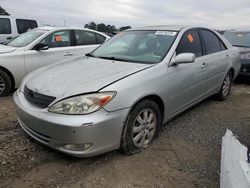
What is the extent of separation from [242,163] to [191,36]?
283 cm

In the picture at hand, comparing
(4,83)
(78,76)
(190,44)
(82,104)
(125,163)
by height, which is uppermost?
(190,44)

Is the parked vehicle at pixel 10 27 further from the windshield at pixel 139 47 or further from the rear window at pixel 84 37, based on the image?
the windshield at pixel 139 47

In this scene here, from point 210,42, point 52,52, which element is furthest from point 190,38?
point 52,52

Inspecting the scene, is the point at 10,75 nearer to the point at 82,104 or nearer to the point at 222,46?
the point at 82,104

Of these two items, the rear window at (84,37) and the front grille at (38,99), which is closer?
the front grille at (38,99)

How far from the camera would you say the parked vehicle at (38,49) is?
5.20m

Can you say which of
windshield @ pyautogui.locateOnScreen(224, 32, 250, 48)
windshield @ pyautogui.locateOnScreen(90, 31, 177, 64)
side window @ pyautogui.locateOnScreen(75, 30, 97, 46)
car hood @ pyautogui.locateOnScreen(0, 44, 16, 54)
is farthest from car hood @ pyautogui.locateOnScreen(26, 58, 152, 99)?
windshield @ pyautogui.locateOnScreen(224, 32, 250, 48)

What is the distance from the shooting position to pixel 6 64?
5.14 m

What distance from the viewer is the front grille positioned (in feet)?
9.00

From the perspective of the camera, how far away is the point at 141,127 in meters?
3.10

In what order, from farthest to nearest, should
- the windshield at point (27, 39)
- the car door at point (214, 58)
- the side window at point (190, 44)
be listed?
the windshield at point (27, 39) → the car door at point (214, 58) → the side window at point (190, 44)

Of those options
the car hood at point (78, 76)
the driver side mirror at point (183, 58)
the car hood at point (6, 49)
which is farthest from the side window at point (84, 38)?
the driver side mirror at point (183, 58)

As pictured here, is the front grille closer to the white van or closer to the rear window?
the rear window

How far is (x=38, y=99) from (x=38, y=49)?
10.1 ft
